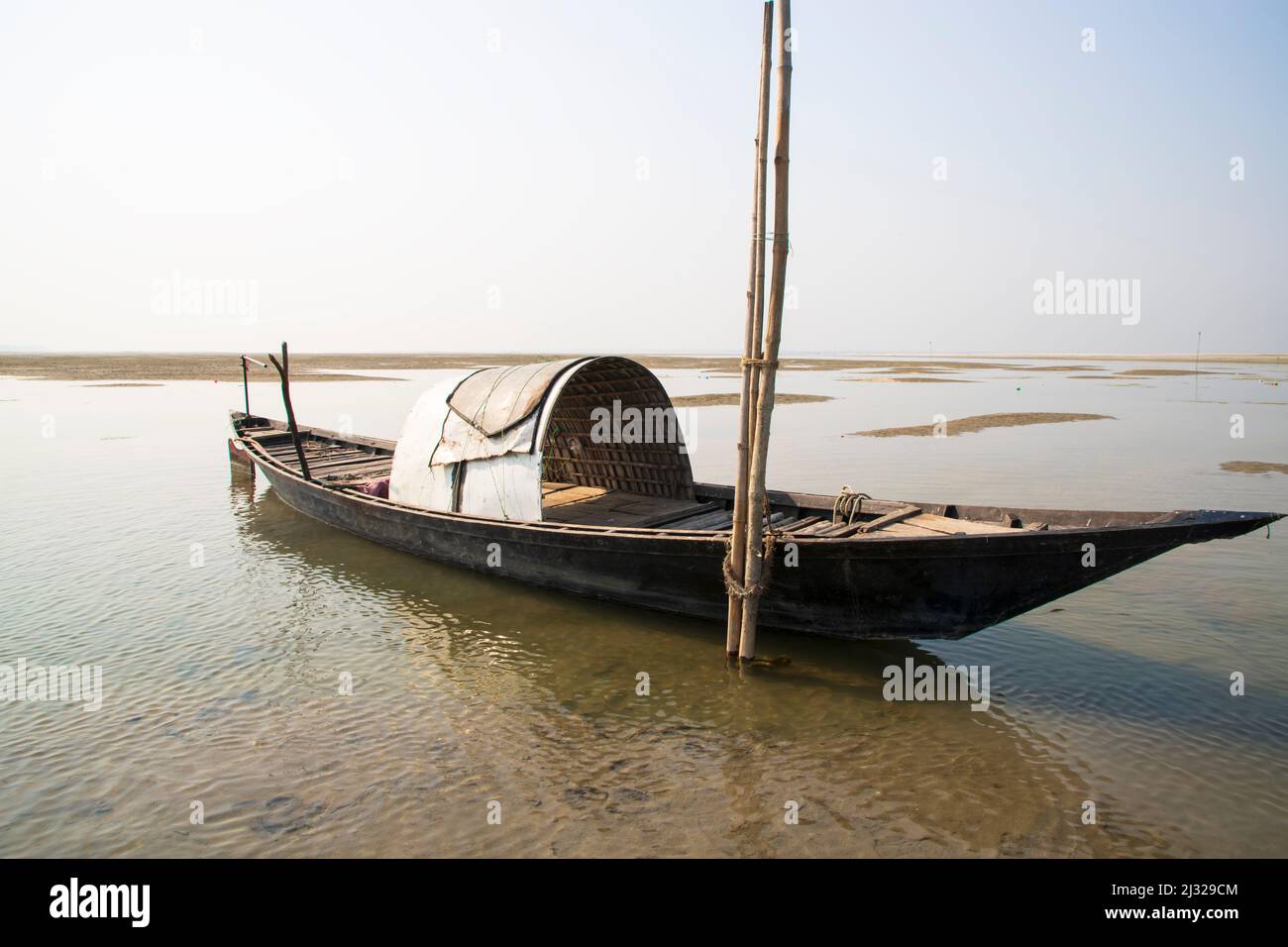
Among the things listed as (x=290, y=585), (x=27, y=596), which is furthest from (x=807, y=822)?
(x=27, y=596)

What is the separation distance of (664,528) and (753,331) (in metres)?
3.22

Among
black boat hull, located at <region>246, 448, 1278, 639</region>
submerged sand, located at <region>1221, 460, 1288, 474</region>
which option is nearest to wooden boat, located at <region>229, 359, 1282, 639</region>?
black boat hull, located at <region>246, 448, 1278, 639</region>

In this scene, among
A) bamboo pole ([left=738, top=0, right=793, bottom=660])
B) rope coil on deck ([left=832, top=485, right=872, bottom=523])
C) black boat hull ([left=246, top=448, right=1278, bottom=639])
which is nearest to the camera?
black boat hull ([left=246, top=448, right=1278, bottom=639])

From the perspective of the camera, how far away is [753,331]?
23.7 feet

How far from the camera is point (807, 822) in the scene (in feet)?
17.3

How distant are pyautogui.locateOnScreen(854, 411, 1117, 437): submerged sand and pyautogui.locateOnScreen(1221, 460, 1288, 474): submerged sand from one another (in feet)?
26.4

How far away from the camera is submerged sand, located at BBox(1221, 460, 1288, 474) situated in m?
18.0

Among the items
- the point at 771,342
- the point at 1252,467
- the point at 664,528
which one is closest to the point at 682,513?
the point at 664,528

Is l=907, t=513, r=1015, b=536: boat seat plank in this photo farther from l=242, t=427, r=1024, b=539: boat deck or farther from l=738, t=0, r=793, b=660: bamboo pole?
l=738, t=0, r=793, b=660: bamboo pole

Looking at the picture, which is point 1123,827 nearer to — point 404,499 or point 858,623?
point 858,623
